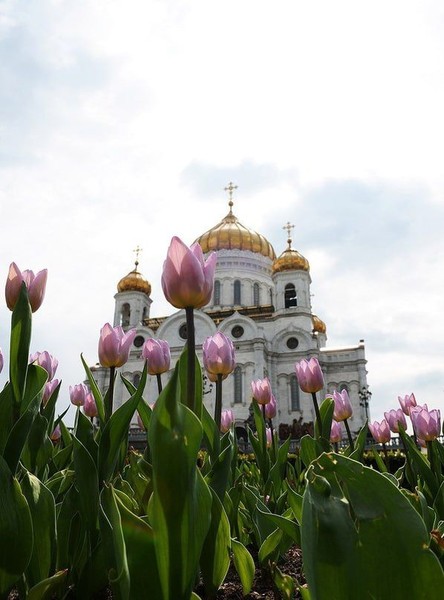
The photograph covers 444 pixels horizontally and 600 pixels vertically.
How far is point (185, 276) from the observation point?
1559 mm

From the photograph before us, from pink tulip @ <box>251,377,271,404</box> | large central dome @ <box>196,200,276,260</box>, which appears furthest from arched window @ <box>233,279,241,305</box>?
pink tulip @ <box>251,377,271,404</box>

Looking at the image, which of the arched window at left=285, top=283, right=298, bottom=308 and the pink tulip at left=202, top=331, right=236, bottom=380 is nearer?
the pink tulip at left=202, top=331, right=236, bottom=380

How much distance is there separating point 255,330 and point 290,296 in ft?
13.2

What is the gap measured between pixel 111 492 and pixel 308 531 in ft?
1.61

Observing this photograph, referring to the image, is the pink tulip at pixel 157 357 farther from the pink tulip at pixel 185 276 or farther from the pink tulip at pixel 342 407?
the pink tulip at pixel 342 407

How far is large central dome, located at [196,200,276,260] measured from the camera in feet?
120

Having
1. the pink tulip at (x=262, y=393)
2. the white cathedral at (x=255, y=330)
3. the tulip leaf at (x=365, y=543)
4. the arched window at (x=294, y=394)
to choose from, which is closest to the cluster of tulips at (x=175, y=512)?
the tulip leaf at (x=365, y=543)

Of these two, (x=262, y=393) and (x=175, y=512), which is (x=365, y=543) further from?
(x=262, y=393)

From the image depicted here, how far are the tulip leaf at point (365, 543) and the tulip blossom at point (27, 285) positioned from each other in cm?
160

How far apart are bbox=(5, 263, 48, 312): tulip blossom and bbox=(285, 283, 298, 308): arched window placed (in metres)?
29.8

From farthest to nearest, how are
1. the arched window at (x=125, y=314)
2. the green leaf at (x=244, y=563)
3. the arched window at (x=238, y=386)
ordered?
1. the arched window at (x=125, y=314)
2. the arched window at (x=238, y=386)
3. the green leaf at (x=244, y=563)

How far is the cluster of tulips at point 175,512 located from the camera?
2.85 feet

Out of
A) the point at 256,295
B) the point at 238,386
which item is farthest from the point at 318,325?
the point at 238,386

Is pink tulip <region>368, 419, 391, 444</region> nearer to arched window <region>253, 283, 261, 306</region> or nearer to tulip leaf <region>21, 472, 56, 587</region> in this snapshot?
tulip leaf <region>21, 472, 56, 587</region>
